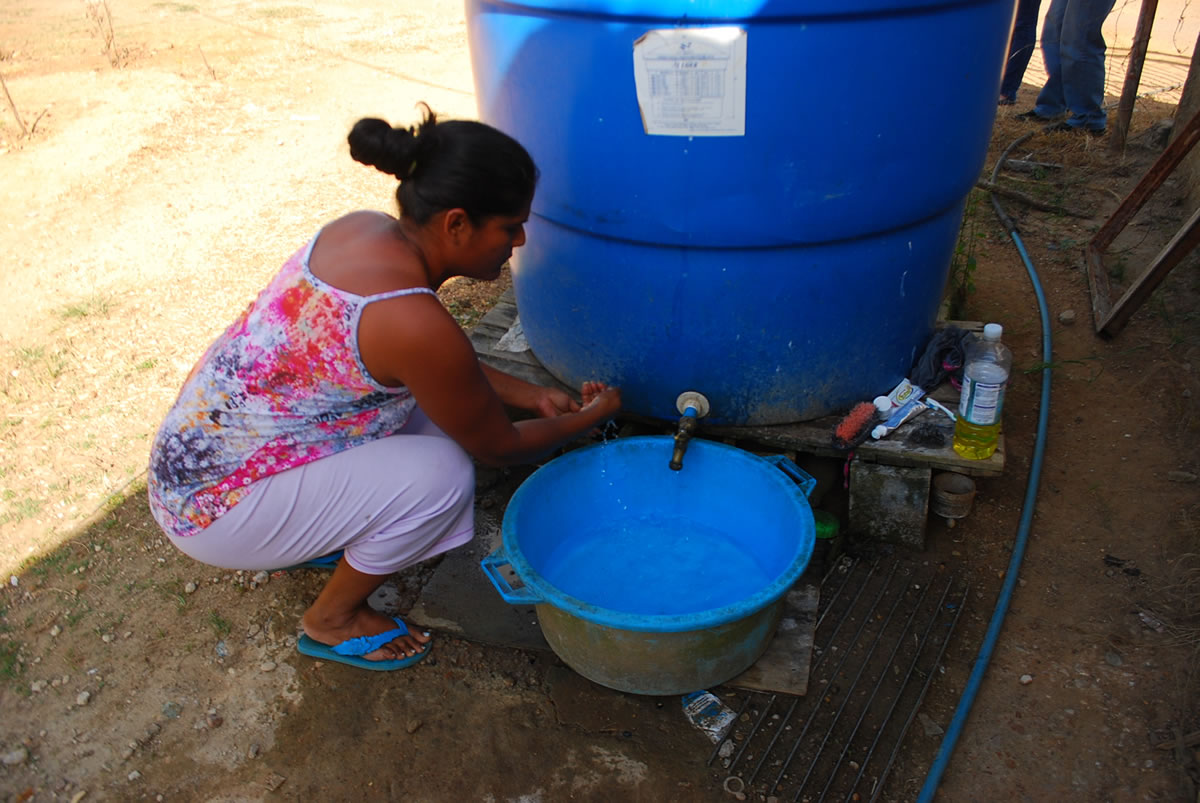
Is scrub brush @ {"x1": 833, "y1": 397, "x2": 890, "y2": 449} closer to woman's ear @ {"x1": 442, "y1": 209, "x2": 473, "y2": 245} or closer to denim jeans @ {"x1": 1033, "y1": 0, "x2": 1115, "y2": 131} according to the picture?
woman's ear @ {"x1": 442, "y1": 209, "x2": 473, "y2": 245}

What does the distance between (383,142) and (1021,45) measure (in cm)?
489

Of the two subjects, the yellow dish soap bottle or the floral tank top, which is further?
the yellow dish soap bottle

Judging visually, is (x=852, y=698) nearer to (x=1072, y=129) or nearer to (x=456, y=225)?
(x=456, y=225)

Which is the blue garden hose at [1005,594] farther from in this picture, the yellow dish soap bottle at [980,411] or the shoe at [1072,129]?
the shoe at [1072,129]

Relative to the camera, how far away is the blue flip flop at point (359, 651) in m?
1.75

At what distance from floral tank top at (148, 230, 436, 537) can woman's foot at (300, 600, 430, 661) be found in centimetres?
34

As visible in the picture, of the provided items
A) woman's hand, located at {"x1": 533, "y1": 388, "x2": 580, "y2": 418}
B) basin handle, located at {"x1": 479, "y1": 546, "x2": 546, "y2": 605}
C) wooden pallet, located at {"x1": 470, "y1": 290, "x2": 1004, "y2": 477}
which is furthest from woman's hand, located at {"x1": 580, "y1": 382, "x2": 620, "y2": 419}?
basin handle, located at {"x1": 479, "y1": 546, "x2": 546, "y2": 605}

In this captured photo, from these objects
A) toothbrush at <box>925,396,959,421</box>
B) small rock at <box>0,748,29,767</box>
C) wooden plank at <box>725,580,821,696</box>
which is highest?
toothbrush at <box>925,396,959,421</box>

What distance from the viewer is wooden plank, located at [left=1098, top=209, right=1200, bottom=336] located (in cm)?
240

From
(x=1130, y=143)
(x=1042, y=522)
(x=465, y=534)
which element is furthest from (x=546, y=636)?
(x=1130, y=143)

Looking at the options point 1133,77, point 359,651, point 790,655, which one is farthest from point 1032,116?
point 359,651

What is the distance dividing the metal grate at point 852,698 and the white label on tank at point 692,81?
106 centimetres

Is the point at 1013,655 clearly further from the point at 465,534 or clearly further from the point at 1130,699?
the point at 465,534

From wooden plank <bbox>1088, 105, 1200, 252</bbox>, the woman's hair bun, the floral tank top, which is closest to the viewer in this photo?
the woman's hair bun
